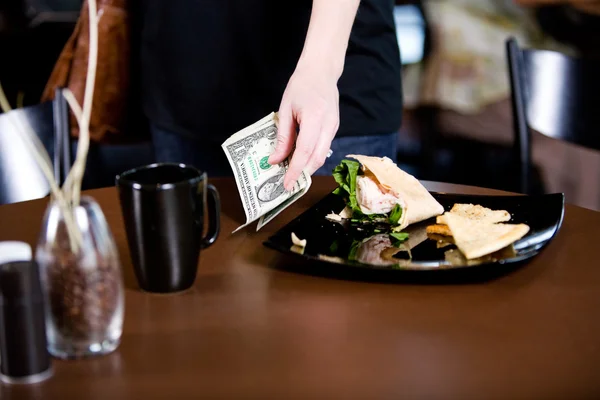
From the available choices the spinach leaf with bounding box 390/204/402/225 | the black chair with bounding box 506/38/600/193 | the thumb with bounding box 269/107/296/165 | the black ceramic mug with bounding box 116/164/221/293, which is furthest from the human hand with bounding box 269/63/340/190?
the black chair with bounding box 506/38/600/193

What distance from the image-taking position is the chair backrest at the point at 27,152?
4.88 ft

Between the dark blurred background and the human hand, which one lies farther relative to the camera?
the dark blurred background

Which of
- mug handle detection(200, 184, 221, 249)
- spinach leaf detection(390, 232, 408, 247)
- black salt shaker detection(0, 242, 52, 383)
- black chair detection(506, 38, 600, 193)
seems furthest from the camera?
black chair detection(506, 38, 600, 193)

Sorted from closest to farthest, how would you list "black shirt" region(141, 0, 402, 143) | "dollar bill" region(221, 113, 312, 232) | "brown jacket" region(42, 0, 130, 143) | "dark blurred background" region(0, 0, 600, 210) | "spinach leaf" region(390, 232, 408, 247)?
"spinach leaf" region(390, 232, 408, 247), "dollar bill" region(221, 113, 312, 232), "black shirt" region(141, 0, 402, 143), "brown jacket" region(42, 0, 130, 143), "dark blurred background" region(0, 0, 600, 210)

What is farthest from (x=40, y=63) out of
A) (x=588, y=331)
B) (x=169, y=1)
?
(x=588, y=331)

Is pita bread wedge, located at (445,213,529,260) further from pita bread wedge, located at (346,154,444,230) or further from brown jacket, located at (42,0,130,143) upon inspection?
brown jacket, located at (42,0,130,143)

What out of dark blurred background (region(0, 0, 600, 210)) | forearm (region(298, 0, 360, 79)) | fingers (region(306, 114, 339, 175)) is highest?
forearm (region(298, 0, 360, 79))

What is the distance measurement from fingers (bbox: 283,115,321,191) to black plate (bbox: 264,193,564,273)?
7 cm

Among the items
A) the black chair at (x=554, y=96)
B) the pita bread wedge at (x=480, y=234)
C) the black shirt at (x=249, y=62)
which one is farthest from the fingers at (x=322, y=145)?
the black chair at (x=554, y=96)

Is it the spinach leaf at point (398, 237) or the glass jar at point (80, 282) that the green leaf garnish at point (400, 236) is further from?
the glass jar at point (80, 282)

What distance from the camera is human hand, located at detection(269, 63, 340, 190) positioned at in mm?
1170

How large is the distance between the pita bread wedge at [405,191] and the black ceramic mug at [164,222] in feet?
1.09

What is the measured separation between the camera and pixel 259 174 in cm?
122

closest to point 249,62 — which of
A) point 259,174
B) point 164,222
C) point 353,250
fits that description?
point 259,174
